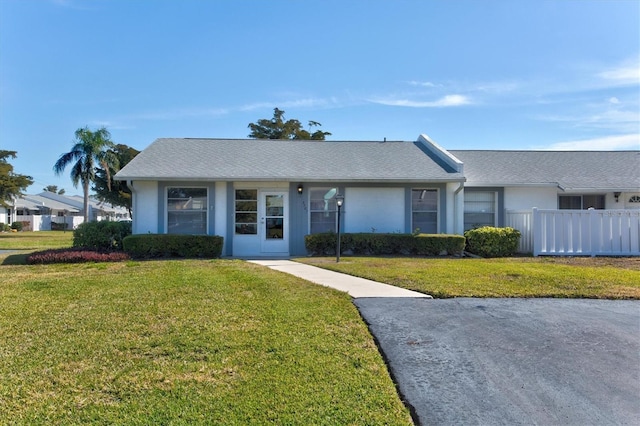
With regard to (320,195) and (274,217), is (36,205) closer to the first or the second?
(274,217)

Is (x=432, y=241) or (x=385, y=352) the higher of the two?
(x=432, y=241)

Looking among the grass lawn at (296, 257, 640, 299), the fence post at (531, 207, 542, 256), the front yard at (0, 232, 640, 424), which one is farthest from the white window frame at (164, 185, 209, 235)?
the fence post at (531, 207, 542, 256)

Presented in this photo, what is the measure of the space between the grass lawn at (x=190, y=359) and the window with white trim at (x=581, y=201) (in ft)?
38.4

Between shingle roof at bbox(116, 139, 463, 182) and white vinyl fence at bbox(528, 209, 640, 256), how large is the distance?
2946 millimetres

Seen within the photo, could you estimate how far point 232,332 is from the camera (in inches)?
173

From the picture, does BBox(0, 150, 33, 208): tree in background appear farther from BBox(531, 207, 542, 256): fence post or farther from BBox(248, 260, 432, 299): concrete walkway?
BBox(531, 207, 542, 256): fence post

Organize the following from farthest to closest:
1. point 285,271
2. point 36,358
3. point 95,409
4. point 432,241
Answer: point 432,241
point 285,271
point 36,358
point 95,409

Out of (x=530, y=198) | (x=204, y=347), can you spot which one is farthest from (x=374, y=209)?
(x=204, y=347)

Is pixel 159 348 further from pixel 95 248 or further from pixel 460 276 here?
pixel 95 248

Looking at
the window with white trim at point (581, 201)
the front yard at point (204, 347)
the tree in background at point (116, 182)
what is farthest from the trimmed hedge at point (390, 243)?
the tree in background at point (116, 182)

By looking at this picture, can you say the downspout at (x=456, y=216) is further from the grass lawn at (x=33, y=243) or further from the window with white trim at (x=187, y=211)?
the grass lawn at (x=33, y=243)

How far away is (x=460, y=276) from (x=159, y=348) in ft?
19.0

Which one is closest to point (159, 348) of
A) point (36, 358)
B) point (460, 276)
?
point (36, 358)

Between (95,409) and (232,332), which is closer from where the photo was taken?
(95,409)
